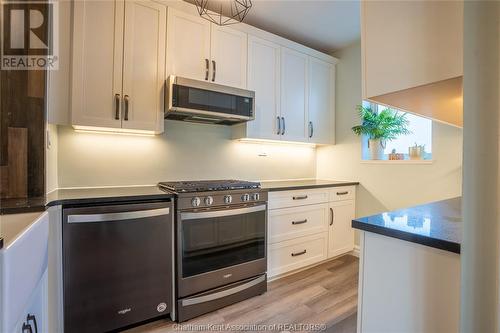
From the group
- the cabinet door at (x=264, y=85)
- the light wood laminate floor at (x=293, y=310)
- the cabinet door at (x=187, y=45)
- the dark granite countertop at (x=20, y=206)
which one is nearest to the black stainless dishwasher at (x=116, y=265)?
the light wood laminate floor at (x=293, y=310)

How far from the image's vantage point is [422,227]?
2.84 feet

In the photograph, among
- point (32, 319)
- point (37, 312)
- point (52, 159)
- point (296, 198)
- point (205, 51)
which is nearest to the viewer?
point (32, 319)

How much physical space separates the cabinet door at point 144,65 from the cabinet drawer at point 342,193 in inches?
75.9

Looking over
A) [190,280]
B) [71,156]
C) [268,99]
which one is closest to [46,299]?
[190,280]

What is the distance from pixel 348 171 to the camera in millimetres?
3156

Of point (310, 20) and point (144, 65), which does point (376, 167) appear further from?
point (144, 65)

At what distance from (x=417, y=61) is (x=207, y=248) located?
5.64ft

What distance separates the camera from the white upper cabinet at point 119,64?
5.83 feet

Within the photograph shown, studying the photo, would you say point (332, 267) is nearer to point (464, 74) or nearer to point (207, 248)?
point (207, 248)

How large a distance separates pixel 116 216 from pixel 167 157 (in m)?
0.90

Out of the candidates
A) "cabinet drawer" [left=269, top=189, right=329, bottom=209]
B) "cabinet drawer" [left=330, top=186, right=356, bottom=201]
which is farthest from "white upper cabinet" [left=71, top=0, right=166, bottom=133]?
"cabinet drawer" [left=330, top=186, right=356, bottom=201]

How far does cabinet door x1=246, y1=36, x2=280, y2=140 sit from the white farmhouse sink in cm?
183

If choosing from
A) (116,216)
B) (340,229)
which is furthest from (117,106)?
(340,229)

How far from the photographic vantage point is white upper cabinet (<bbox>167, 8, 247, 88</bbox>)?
2.11 m
